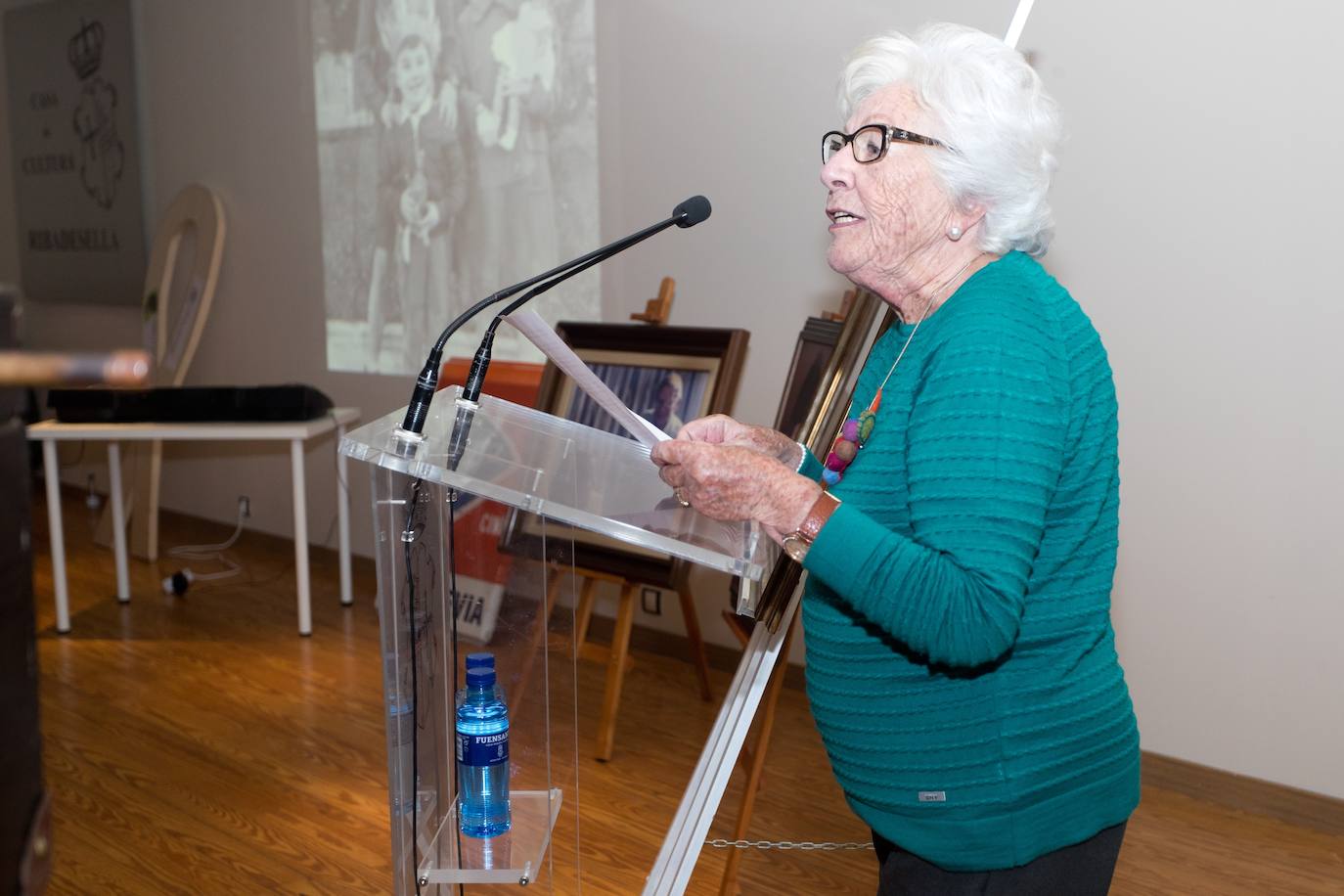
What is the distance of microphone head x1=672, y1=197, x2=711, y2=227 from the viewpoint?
1349mm

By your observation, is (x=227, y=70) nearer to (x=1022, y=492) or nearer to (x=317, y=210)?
(x=317, y=210)

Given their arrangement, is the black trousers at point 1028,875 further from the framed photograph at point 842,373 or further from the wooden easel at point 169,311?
the wooden easel at point 169,311

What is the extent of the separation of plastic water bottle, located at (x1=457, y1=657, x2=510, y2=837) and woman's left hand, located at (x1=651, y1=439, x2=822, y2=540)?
14.7 inches

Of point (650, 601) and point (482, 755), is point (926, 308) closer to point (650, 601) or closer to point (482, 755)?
point (482, 755)

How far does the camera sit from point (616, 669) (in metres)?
2.89

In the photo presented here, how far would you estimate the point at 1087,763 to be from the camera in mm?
1251

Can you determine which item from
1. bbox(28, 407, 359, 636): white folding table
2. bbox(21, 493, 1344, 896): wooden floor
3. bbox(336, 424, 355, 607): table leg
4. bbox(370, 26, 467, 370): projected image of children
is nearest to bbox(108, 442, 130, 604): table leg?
bbox(28, 407, 359, 636): white folding table

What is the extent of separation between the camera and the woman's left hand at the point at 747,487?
3.80 feet

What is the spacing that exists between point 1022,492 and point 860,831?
1719 millimetres

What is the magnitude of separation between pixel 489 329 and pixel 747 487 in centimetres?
31

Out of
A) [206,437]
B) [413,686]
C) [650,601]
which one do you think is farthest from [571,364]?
[206,437]

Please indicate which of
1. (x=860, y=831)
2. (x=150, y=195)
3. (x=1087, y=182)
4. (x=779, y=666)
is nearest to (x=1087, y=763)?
(x=779, y=666)

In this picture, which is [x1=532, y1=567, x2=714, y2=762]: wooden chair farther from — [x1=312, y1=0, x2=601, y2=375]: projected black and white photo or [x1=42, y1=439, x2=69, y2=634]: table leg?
[x1=42, y1=439, x2=69, y2=634]: table leg

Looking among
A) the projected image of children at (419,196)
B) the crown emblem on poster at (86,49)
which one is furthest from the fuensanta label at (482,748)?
the crown emblem on poster at (86,49)
